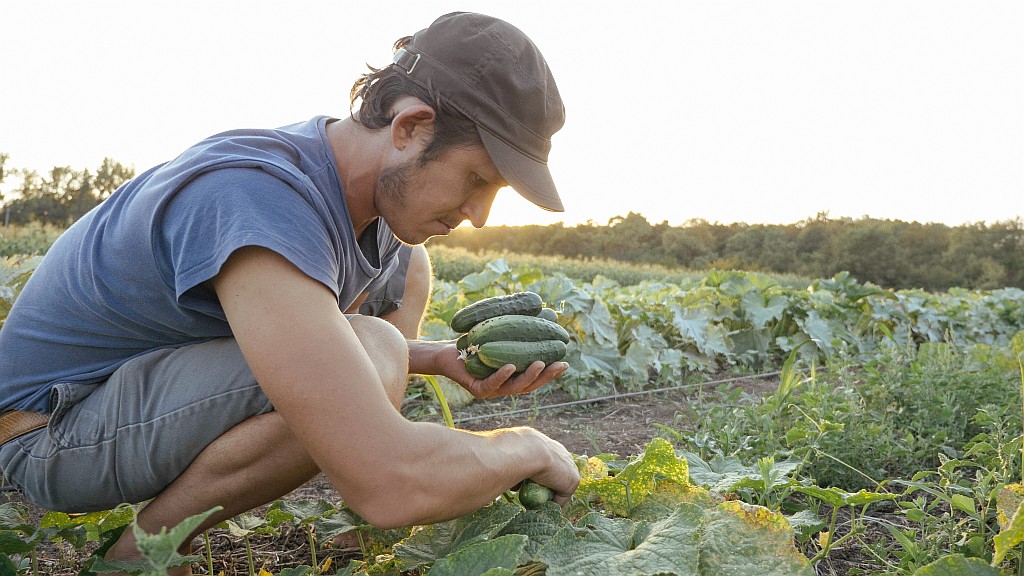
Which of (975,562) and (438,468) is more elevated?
(438,468)

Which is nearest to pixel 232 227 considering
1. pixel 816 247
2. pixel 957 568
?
pixel 957 568

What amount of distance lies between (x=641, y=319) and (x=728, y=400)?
2317 mm

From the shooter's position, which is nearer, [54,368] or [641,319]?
[54,368]

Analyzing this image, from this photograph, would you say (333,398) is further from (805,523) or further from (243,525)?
(805,523)

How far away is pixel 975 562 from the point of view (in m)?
1.44

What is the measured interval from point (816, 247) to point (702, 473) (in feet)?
138

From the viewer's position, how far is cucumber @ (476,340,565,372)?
2117 mm

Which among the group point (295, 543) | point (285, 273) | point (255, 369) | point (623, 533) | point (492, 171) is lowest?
point (295, 543)

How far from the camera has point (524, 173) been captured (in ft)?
6.38

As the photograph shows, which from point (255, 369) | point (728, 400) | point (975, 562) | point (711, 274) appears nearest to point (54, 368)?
point (255, 369)

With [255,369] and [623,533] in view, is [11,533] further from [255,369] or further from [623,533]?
[623,533]

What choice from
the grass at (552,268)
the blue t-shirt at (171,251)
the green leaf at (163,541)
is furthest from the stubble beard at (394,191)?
the grass at (552,268)

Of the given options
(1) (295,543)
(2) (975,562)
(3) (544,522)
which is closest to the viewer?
(2) (975,562)

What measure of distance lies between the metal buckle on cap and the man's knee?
678mm
